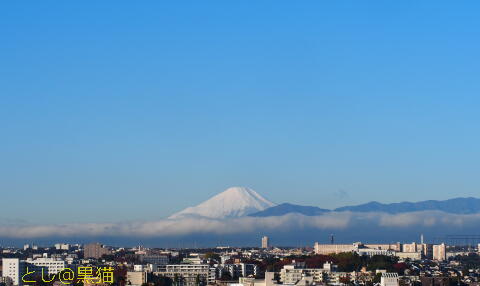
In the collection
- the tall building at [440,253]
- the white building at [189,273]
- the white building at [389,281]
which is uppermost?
the tall building at [440,253]

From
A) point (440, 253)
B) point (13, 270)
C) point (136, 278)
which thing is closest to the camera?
point (136, 278)

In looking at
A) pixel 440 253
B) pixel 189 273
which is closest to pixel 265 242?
pixel 440 253

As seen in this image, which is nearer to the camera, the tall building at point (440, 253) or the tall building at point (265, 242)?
the tall building at point (440, 253)

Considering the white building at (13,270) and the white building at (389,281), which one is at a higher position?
the white building at (13,270)

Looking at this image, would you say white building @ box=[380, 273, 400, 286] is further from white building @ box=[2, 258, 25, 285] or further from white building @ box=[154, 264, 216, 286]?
white building @ box=[2, 258, 25, 285]

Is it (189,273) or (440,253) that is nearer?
(189,273)

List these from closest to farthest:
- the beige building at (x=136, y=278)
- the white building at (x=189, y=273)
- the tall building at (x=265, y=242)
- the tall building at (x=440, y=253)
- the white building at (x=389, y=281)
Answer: the white building at (x=389, y=281) < the beige building at (x=136, y=278) < the white building at (x=189, y=273) < the tall building at (x=440, y=253) < the tall building at (x=265, y=242)

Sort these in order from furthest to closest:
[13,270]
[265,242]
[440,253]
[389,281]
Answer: [265,242] < [440,253] < [13,270] < [389,281]

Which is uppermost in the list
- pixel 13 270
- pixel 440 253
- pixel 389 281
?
pixel 440 253

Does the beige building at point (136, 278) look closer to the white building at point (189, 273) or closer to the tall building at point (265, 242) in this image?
the white building at point (189, 273)

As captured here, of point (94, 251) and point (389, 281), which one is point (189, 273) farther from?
point (94, 251)

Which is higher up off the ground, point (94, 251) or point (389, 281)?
point (94, 251)

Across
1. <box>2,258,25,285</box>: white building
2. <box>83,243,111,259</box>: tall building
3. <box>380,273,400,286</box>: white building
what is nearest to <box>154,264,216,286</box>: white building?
<box>2,258,25,285</box>: white building

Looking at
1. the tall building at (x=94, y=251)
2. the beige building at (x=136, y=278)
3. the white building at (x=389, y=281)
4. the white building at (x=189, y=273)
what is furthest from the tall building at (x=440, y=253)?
the beige building at (x=136, y=278)
